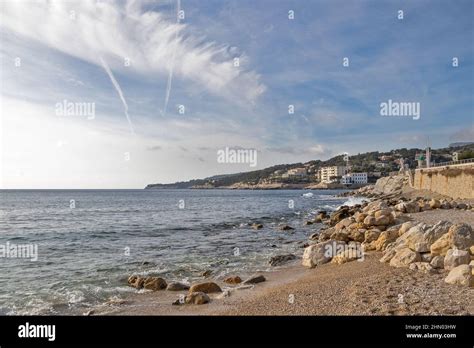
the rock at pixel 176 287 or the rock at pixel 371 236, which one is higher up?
the rock at pixel 371 236

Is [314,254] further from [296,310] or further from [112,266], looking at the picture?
[112,266]

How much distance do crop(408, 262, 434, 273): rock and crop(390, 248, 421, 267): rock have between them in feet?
0.98

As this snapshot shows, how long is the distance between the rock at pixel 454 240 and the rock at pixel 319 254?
418 cm

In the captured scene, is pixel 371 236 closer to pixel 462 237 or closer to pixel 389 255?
pixel 389 255

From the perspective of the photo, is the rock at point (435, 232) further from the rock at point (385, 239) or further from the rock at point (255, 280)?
the rock at point (255, 280)

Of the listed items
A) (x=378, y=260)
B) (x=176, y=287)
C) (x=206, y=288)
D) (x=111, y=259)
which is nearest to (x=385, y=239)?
(x=378, y=260)

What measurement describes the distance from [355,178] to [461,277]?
187 m

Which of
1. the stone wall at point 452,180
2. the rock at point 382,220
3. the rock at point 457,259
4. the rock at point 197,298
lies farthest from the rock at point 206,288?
the stone wall at point 452,180

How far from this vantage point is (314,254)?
14734mm

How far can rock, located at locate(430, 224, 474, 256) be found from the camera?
425 inches

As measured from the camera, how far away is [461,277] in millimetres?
8609

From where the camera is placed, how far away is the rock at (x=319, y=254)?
1449 centimetres

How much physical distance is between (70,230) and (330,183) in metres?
181

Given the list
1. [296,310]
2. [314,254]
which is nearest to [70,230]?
[314,254]
